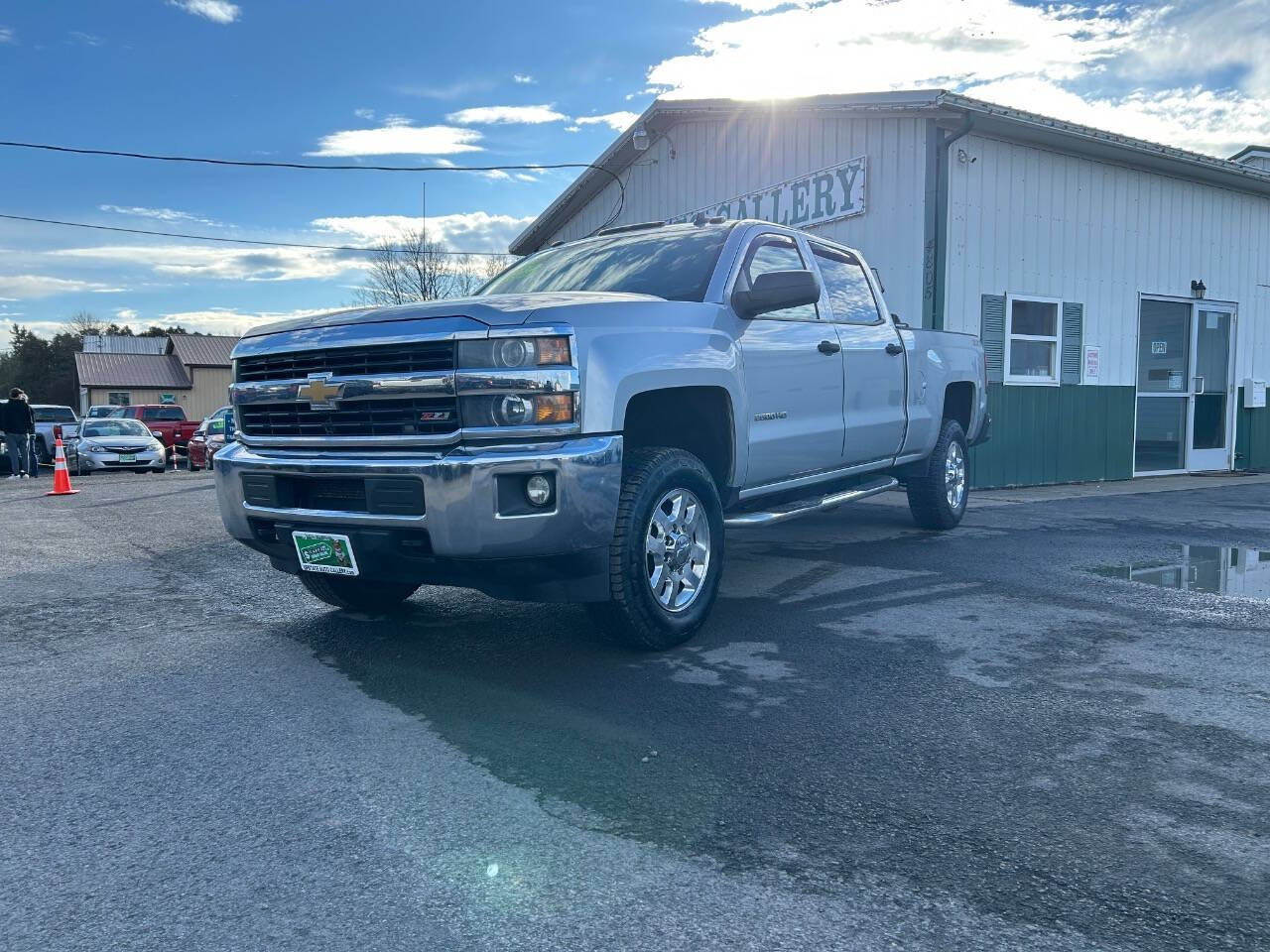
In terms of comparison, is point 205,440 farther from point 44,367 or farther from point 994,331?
point 44,367

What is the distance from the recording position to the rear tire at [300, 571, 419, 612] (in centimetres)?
532

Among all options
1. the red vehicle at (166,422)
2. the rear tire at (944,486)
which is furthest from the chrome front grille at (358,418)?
the red vehicle at (166,422)

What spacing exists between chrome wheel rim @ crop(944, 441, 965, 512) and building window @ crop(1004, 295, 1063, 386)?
4.48m

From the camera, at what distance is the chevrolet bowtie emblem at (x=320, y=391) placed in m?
4.27

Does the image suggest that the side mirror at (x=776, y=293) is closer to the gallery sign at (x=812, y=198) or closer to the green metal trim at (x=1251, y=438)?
the gallery sign at (x=812, y=198)

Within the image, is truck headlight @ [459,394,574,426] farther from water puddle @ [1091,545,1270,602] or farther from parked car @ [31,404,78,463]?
parked car @ [31,404,78,463]

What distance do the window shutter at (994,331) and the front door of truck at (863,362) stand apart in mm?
5633

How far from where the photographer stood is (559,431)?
157 inches

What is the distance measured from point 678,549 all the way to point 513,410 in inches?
43.8

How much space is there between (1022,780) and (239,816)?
7.63 ft

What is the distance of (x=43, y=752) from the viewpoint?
3416 millimetres

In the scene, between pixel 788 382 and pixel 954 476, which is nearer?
pixel 788 382

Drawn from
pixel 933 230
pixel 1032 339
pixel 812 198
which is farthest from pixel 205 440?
pixel 1032 339

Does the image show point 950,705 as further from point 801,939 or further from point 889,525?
point 889,525
